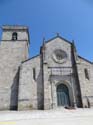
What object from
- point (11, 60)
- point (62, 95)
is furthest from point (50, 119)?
point (11, 60)

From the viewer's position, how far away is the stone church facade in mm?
14523

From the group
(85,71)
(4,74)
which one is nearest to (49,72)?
(85,71)

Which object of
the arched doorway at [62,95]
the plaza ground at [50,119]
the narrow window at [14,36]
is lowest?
the plaza ground at [50,119]

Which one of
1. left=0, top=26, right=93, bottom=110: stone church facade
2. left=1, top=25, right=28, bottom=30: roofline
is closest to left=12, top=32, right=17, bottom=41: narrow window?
left=1, top=25, right=28, bottom=30: roofline

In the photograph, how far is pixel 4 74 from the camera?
16844 millimetres

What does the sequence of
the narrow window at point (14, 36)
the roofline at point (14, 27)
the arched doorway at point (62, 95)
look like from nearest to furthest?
the arched doorway at point (62, 95), the narrow window at point (14, 36), the roofline at point (14, 27)

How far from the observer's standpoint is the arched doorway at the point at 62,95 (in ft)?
49.4

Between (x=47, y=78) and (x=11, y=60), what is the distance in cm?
673

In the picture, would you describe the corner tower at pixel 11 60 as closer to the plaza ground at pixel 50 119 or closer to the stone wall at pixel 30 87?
the stone wall at pixel 30 87

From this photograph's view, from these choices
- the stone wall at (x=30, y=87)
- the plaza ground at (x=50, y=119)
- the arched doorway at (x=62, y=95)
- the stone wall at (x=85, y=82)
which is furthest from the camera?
the arched doorway at (x=62, y=95)

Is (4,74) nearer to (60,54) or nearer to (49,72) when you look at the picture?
(49,72)

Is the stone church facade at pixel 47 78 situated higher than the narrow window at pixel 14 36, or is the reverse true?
the narrow window at pixel 14 36

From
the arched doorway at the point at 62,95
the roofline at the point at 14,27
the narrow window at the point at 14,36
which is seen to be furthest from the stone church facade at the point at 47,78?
the roofline at the point at 14,27

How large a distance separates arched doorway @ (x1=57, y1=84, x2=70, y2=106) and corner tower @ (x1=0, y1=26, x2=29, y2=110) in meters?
5.73
